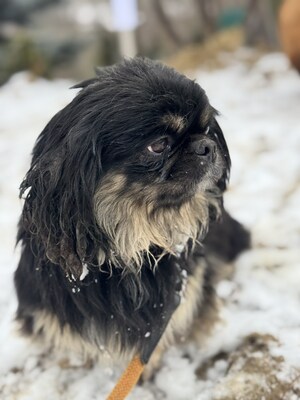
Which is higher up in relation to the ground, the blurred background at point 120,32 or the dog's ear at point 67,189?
the blurred background at point 120,32

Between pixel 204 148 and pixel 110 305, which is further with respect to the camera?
pixel 110 305

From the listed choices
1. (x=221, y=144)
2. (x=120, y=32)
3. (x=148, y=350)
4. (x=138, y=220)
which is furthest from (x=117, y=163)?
(x=120, y=32)

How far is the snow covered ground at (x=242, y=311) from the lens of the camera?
247cm

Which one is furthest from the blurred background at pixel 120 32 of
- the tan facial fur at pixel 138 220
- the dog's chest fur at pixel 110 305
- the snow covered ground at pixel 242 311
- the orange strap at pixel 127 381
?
the orange strap at pixel 127 381

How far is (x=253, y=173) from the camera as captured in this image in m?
4.35

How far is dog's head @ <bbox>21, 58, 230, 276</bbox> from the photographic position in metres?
1.81

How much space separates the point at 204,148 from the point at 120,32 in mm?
5086

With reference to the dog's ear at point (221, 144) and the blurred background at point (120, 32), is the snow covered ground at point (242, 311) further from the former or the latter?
the blurred background at point (120, 32)

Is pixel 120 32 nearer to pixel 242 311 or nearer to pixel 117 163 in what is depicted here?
pixel 242 311

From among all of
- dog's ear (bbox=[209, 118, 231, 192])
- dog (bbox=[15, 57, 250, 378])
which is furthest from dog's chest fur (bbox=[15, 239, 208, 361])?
dog's ear (bbox=[209, 118, 231, 192])

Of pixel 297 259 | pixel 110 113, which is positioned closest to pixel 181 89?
pixel 110 113

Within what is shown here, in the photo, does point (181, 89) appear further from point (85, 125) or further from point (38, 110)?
point (38, 110)

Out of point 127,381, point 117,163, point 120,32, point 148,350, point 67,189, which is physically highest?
point 120,32

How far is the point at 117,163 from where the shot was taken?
6.07ft
